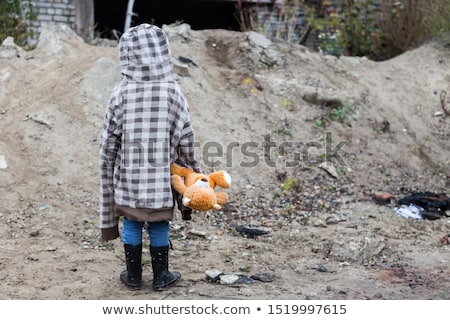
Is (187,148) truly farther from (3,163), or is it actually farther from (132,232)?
(3,163)

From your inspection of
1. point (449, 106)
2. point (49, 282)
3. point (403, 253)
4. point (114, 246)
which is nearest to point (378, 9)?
point (449, 106)

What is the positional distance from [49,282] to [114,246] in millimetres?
861

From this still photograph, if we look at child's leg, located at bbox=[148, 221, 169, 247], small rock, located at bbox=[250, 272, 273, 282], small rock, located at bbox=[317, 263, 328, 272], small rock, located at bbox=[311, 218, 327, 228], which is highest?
child's leg, located at bbox=[148, 221, 169, 247]

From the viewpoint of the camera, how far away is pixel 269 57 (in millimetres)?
8203

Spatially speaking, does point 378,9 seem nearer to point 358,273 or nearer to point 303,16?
point 303,16

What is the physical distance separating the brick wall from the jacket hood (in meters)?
7.48

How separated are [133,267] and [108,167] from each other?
661 millimetres

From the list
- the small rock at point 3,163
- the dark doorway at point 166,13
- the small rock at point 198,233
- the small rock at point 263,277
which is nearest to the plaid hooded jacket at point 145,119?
the small rock at point 263,277

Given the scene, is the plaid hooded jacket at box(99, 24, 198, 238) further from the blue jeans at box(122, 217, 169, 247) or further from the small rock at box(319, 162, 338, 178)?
the small rock at box(319, 162, 338, 178)

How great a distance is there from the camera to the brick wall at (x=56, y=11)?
10773mm

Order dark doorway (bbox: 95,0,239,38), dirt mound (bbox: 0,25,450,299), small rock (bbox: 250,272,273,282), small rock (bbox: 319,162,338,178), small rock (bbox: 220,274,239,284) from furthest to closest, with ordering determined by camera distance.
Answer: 1. dark doorway (bbox: 95,0,239,38)
2. small rock (bbox: 319,162,338,178)
3. dirt mound (bbox: 0,25,450,299)
4. small rock (bbox: 250,272,273,282)
5. small rock (bbox: 220,274,239,284)

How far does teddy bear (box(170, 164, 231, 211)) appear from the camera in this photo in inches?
150

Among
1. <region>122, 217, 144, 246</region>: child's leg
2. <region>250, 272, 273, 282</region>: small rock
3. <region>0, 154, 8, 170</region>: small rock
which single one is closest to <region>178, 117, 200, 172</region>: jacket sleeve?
<region>122, 217, 144, 246</region>: child's leg

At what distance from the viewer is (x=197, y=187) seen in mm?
A: 3850
